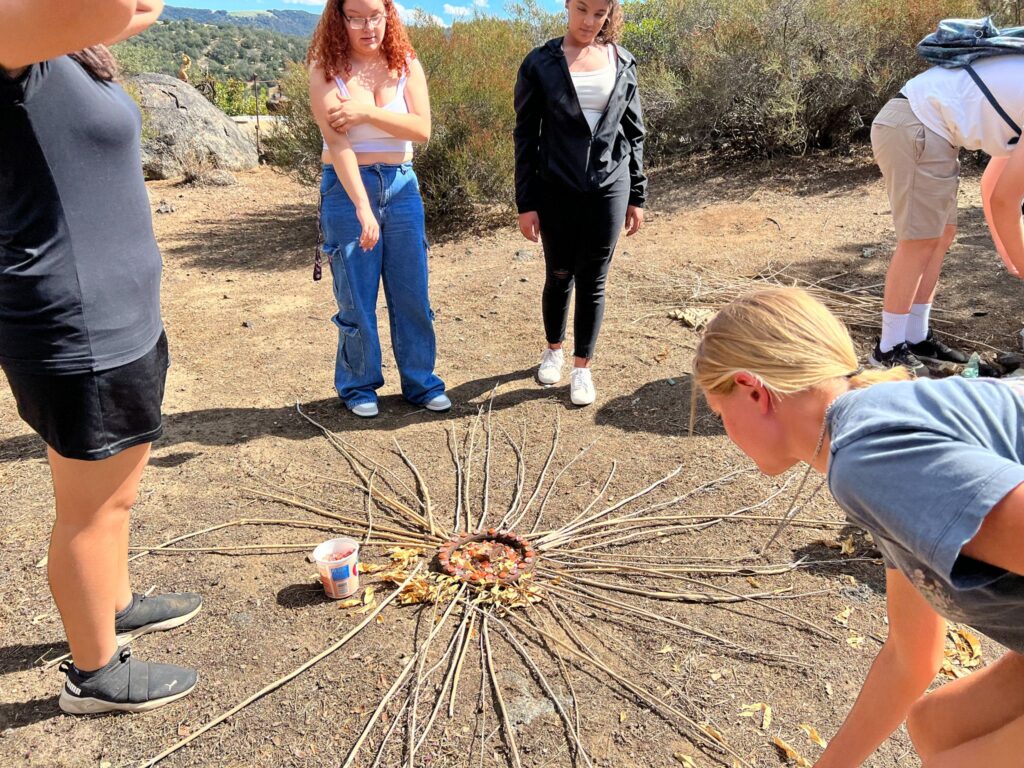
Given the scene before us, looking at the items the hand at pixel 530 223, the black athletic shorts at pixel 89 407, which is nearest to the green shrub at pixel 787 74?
the hand at pixel 530 223

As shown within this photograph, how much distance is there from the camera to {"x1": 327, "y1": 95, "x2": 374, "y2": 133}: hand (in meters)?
3.13

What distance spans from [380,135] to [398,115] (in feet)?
0.37

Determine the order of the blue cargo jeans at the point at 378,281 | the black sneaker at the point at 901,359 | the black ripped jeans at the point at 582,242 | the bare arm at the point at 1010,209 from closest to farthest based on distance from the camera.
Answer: the bare arm at the point at 1010,209 → the blue cargo jeans at the point at 378,281 → the black ripped jeans at the point at 582,242 → the black sneaker at the point at 901,359

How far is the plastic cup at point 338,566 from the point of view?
2.46 meters

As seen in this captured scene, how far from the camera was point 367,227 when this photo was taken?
10.6ft

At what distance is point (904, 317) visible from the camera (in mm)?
3764

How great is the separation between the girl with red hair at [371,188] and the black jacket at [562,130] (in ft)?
1.49

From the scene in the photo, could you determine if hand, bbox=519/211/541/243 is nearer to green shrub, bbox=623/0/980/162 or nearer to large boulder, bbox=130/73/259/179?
green shrub, bbox=623/0/980/162

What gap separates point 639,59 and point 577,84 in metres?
6.94

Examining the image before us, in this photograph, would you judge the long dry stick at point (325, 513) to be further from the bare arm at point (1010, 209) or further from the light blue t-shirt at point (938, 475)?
the bare arm at point (1010, 209)

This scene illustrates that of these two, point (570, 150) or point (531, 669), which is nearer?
point (531, 669)

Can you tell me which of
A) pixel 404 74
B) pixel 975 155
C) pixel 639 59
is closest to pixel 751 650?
pixel 404 74

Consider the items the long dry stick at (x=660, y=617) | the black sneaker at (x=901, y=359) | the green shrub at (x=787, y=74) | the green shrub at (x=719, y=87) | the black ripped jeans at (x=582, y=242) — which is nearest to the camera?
the long dry stick at (x=660, y=617)

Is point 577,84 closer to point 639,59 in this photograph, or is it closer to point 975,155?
point 975,155
